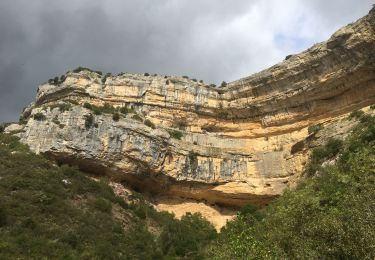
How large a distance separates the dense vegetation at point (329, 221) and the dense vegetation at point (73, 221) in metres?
6.25

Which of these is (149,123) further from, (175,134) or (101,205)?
(101,205)

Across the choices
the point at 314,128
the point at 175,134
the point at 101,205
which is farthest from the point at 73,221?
the point at 314,128

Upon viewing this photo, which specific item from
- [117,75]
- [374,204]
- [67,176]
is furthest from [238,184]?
[374,204]

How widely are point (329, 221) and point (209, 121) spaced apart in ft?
107

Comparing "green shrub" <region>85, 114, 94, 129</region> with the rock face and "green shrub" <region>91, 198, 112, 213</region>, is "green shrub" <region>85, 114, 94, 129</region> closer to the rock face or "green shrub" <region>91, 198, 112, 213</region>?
the rock face

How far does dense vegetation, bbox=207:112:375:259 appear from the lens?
1463 centimetres

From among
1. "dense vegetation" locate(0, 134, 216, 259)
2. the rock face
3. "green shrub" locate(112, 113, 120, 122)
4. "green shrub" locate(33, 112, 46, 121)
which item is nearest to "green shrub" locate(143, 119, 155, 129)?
the rock face

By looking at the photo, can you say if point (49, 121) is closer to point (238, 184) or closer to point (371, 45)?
point (238, 184)

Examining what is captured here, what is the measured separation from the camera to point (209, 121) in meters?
48.3

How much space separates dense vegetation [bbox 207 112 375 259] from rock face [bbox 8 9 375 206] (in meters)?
7.30

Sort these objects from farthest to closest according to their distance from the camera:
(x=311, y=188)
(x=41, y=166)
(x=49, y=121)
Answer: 1. (x=49, y=121)
2. (x=41, y=166)
3. (x=311, y=188)

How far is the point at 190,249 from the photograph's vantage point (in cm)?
3155

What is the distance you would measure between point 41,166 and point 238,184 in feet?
59.3

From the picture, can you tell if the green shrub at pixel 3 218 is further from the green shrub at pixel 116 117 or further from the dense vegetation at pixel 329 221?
the green shrub at pixel 116 117
